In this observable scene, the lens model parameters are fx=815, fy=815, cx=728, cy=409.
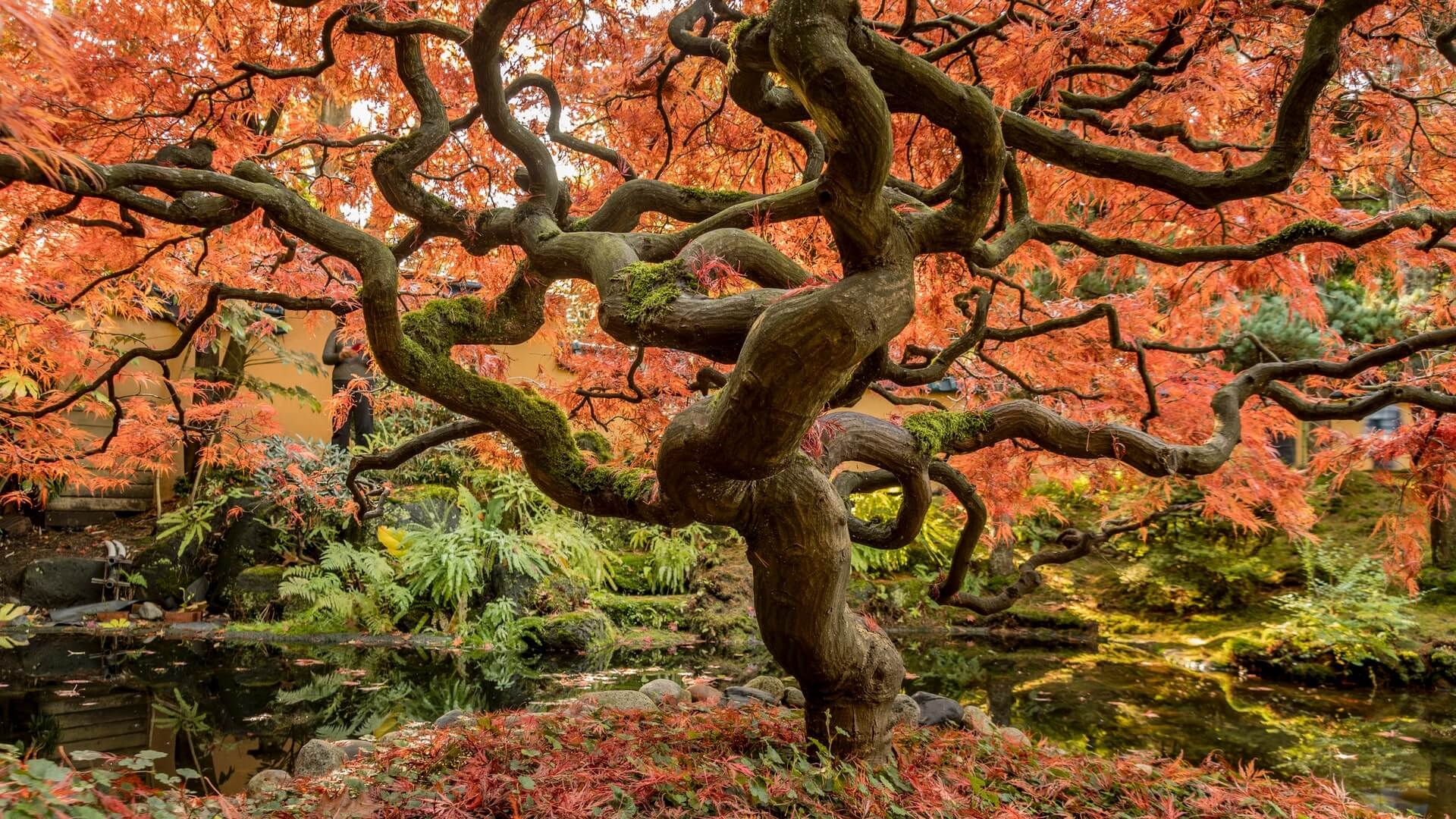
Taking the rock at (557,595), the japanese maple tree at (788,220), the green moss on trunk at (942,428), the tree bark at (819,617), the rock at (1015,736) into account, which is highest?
the japanese maple tree at (788,220)

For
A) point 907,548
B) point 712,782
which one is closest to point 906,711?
point 712,782

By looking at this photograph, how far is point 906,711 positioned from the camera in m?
4.40

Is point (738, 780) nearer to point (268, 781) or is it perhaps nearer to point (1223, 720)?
point (268, 781)

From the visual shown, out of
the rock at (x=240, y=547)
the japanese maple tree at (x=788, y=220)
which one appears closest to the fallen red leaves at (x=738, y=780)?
the japanese maple tree at (x=788, y=220)

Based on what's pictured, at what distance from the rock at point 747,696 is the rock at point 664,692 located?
28 centimetres

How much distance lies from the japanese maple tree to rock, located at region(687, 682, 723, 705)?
1412 millimetres

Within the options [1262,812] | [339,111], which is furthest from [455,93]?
[339,111]

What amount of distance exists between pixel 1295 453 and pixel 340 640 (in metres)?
11.7

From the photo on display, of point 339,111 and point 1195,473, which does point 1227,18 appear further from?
point 339,111

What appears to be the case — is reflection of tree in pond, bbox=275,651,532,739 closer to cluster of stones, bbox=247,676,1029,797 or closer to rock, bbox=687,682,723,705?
cluster of stones, bbox=247,676,1029,797

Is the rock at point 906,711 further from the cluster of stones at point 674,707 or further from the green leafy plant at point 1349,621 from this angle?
the green leafy plant at point 1349,621

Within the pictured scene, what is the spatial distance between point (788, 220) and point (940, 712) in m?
2.92

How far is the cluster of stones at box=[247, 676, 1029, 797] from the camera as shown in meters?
3.60

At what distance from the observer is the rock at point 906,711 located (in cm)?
423
